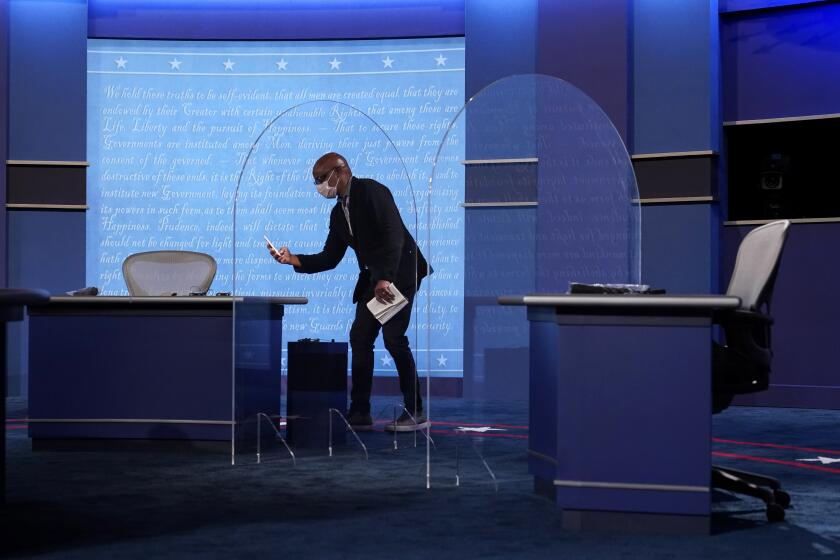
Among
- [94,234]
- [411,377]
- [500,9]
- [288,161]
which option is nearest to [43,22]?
[94,234]

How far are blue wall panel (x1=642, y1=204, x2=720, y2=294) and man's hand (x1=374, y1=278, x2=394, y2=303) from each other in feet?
10.3

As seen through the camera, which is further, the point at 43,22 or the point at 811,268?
the point at 43,22

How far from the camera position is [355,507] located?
361 cm

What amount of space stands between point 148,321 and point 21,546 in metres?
2.12

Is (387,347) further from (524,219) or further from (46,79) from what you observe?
(46,79)

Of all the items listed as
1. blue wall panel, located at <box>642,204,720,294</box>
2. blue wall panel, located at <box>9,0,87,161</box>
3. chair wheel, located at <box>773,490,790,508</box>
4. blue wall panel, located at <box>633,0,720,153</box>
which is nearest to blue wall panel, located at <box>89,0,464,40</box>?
blue wall panel, located at <box>9,0,87,161</box>

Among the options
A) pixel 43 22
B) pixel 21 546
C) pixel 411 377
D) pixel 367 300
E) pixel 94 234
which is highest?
pixel 43 22

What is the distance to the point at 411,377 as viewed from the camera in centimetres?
479

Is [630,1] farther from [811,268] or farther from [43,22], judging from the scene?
[43,22]

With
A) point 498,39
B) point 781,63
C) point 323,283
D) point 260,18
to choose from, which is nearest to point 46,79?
point 260,18

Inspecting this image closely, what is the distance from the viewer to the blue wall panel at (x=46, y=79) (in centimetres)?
775

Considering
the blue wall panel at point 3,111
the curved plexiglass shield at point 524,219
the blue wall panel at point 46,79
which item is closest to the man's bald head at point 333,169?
the curved plexiglass shield at point 524,219

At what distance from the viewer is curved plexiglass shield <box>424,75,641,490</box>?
13.5ft

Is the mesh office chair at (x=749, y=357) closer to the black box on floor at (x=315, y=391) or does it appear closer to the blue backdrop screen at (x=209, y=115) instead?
the black box on floor at (x=315, y=391)
